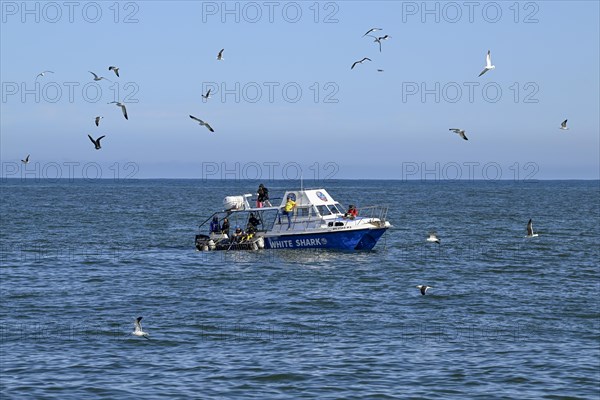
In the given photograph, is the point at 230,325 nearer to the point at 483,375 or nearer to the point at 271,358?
the point at 271,358

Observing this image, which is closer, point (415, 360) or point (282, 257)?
point (415, 360)

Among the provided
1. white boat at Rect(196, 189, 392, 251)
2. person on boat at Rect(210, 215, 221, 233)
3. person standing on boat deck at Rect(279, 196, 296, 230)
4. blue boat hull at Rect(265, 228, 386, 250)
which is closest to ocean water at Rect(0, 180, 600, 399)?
blue boat hull at Rect(265, 228, 386, 250)

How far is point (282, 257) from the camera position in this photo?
46219mm

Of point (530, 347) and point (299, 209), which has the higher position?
point (299, 209)

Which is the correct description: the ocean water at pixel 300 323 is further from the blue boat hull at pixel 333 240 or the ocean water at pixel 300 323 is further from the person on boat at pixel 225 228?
the person on boat at pixel 225 228

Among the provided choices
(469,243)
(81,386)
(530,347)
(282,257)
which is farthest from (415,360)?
(469,243)

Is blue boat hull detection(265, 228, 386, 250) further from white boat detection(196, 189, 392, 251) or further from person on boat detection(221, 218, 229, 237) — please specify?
person on boat detection(221, 218, 229, 237)

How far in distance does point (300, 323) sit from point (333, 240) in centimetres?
1795

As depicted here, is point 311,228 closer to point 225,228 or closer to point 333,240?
point 333,240

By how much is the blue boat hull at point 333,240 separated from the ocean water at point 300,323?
0.54m

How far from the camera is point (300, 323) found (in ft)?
95.0

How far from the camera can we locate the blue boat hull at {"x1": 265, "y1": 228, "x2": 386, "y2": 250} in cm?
4669

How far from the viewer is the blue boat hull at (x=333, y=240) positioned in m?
46.7

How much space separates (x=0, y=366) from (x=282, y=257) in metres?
24.0
